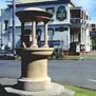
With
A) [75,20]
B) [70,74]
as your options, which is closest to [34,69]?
[70,74]

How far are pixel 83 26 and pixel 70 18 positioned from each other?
3355mm

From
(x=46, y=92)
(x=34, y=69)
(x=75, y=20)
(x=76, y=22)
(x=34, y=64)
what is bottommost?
(x=46, y=92)

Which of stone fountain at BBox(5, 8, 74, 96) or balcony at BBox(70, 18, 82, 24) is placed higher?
balcony at BBox(70, 18, 82, 24)

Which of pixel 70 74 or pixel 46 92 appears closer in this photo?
→ pixel 46 92

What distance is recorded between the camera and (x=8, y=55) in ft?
158

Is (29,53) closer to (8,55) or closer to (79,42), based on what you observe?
(8,55)

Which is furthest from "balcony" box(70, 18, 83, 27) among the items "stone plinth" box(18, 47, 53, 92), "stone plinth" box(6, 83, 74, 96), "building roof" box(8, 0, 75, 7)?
"stone plinth" box(6, 83, 74, 96)

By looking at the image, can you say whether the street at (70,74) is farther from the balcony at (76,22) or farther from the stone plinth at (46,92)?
the balcony at (76,22)

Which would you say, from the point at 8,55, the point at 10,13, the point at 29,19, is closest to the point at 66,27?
the point at 10,13

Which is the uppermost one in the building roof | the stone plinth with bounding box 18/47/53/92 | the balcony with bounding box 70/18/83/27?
the building roof

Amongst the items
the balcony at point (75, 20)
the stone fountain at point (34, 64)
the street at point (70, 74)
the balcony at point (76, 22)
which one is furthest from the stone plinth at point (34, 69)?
the balcony at point (75, 20)

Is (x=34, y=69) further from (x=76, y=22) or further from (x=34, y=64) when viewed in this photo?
(x=76, y=22)

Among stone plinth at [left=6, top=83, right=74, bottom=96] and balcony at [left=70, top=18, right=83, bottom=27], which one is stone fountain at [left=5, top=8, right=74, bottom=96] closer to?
stone plinth at [left=6, top=83, right=74, bottom=96]

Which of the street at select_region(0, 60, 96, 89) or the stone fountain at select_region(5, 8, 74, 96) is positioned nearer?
the stone fountain at select_region(5, 8, 74, 96)
